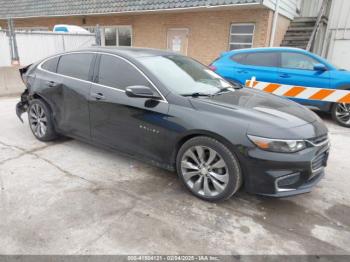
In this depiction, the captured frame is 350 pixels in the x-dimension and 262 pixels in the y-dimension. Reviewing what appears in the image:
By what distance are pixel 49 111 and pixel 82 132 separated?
2.73 feet

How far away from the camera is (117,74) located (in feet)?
12.3

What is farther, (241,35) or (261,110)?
(241,35)

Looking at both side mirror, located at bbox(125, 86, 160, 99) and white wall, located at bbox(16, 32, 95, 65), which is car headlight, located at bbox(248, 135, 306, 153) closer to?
side mirror, located at bbox(125, 86, 160, 99)

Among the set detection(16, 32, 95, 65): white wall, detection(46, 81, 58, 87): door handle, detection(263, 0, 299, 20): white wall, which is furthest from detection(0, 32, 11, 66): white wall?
detection(263, 0, 299, 20): white wall

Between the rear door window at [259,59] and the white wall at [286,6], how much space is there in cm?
247

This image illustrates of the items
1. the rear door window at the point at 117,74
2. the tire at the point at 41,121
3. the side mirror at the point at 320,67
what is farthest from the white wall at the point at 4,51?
the side mirror at the point at 320,67

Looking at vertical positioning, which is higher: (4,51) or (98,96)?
(4,51)

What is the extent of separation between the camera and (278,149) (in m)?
2.79

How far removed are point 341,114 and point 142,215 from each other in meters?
5.48

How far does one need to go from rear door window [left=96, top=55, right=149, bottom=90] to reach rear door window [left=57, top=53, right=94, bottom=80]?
280mm

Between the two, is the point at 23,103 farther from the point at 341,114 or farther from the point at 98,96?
the point at 341,114

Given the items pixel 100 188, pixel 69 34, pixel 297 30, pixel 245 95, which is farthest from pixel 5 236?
pixel 297 30

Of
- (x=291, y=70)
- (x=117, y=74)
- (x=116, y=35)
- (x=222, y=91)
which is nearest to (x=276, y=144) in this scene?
(x=222, y=91)

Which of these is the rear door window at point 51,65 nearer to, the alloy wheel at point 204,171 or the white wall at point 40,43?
the alloy wheel at point 204,171
